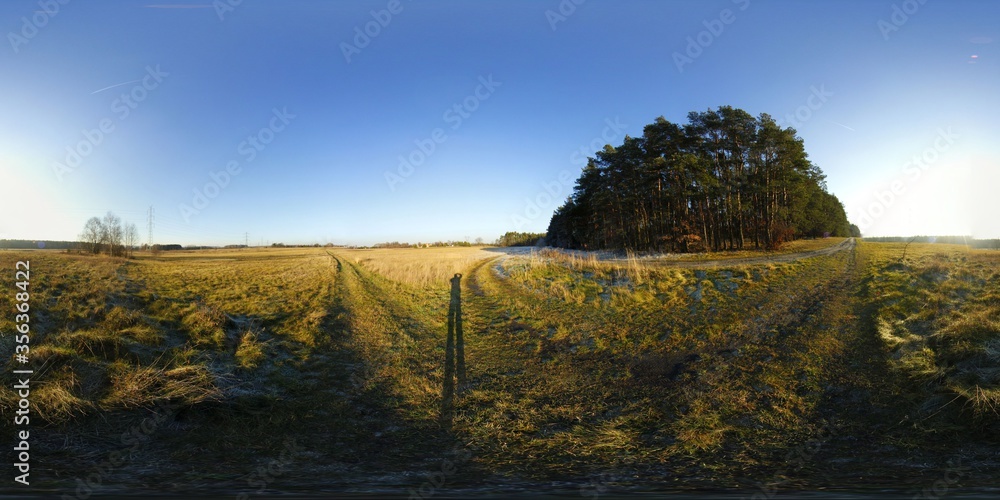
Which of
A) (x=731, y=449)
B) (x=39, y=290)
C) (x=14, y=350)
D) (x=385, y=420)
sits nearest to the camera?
(x=731, y=449)

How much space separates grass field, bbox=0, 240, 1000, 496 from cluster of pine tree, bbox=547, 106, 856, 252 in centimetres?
2484

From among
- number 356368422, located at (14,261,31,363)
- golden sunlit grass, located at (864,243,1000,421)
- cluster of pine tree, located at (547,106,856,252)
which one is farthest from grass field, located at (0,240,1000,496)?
cluster of pine tree, located at (547,106,856,252)

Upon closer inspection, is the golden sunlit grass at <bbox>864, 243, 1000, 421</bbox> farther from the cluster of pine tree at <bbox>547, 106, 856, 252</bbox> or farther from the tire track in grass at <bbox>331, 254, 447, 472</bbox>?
the cluster of pine tree at <bbox>547, 106, 856, 252</bbox>

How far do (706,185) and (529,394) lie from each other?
32.0 m

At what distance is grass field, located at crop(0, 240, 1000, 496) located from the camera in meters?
4.22

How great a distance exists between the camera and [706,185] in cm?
3312

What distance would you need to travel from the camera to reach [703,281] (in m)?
16.2

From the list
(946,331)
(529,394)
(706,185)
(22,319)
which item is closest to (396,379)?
(529,394)

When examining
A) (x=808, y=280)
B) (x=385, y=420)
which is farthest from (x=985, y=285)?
(x=385, y=420)

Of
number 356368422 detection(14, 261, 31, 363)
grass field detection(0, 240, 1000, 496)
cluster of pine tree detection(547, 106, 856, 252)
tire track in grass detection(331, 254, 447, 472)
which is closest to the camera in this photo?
grass field detection(0, 240, 1000, 496)

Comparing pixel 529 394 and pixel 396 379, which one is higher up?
pixel 396 379

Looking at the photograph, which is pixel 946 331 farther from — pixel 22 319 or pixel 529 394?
pixel 22 319

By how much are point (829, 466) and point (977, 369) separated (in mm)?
3684

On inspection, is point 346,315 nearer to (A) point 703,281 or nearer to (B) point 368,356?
(B) point 368,356
